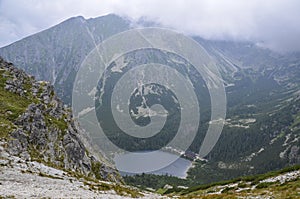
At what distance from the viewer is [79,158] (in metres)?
66.9

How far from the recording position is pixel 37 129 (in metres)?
55.8

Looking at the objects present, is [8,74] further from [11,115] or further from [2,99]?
[11,115]

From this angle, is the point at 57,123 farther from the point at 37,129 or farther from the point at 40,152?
the point at 40,152

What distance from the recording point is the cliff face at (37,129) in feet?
151

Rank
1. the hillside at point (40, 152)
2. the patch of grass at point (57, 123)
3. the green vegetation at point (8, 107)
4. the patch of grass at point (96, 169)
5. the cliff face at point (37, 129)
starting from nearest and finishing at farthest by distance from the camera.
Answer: the hillside at point (40, 152) < the cliff face at point (37, 129) < the green vegetation at point (8, 107) < the patch of grass at point (57, 123) < the patch of grass at point (96, 169)

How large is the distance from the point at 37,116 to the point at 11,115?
7.06 meters

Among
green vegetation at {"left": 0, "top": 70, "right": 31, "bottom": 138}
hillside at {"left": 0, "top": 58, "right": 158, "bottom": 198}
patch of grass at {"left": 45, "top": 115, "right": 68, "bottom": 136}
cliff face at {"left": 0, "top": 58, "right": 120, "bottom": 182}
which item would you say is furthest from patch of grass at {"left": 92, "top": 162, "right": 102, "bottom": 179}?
green vegetation at {"left": 0, "top": 70, "right": 31, "bottom": 138}

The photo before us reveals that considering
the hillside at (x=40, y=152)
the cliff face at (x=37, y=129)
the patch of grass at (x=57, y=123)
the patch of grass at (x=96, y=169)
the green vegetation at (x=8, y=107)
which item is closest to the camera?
the hillside at (x=40, y=152)

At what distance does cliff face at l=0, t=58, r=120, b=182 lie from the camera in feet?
151

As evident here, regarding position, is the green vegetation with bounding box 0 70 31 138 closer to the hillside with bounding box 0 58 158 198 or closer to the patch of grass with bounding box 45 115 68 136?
the hillside with bounding box 0 58 158 198

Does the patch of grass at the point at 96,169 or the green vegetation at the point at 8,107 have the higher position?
the green vegetation at the point at 8,107

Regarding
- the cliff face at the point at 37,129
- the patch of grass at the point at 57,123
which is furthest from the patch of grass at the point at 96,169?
the patch of grass at the point at 57,123

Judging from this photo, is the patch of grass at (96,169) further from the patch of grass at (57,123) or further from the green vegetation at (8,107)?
the green vegetation at (8,107)

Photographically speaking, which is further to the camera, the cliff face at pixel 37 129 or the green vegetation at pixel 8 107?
the green vegetation at pixel 8 107
